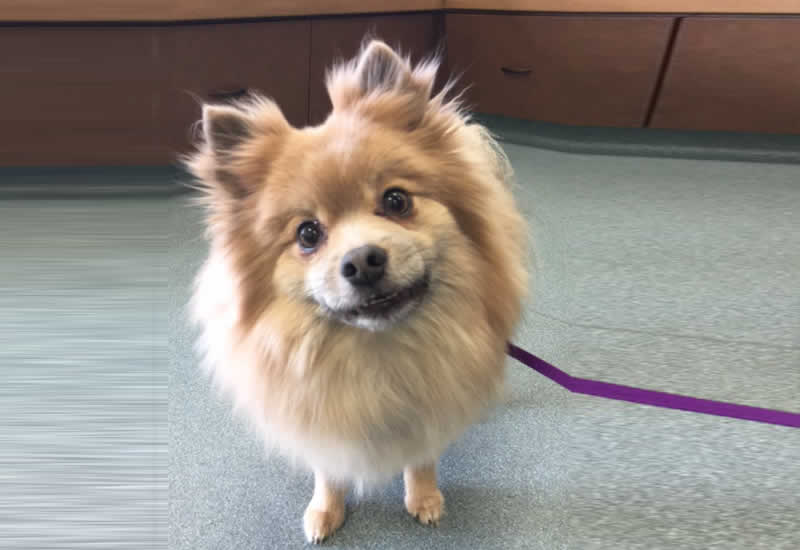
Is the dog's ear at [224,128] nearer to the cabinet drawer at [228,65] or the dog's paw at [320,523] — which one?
the dog's paw at [320,523]

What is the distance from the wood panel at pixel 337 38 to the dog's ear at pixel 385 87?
1.99 meters

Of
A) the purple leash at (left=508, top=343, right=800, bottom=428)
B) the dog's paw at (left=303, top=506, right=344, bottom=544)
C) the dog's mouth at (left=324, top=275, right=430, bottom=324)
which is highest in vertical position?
the dog's mouth at (left=324, top=275, right=430, bottom=324)

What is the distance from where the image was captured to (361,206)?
1.07m

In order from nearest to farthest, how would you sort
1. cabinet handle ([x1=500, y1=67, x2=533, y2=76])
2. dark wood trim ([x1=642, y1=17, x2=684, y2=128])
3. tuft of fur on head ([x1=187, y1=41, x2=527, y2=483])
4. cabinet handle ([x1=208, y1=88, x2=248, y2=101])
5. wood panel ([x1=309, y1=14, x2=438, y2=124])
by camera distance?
1. tuft of fur on head ([x1=187, y1=41, x2=527, y2=483])
2. cabinet handle ([x1=208, y1=88, x2=248, y2=101])
3. wood panel ([x1=309, y1=14, x2=438, y2=124])
4. dark wood trim ([x1=642, y1=17, x2=684, y2=128])
5. cabinet handle ([x1=500, y1=67, x2=533, y2=76])

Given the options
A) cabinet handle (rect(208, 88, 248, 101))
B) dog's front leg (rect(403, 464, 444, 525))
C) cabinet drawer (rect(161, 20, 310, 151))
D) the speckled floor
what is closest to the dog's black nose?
dog's front leg (rect(403, 464, 444, 525))

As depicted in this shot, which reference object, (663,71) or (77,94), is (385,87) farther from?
(663,71)

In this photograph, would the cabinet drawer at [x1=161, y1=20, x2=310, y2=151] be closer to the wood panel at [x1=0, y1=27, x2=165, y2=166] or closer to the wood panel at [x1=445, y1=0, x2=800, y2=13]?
the wood panel at [x1=0, y1=27, x2=165, y2=166]

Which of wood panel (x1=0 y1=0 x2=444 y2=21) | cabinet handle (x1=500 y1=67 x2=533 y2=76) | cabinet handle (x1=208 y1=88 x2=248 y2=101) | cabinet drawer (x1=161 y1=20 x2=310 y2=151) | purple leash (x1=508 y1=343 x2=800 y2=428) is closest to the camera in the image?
purple leash (x1=508 y1=343 x2=800 y2=428)

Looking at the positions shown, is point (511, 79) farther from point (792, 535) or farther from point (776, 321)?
point (792, 535)

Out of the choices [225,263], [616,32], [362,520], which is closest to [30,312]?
[225,263]

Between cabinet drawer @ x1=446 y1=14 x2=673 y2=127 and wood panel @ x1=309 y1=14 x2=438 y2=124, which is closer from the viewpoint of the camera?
wood panel @ x1=309 y1=14 x2=438 y2=124

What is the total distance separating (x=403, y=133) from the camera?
1.14 m

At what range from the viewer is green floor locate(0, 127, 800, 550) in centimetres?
108

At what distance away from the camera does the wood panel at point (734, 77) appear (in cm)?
304
